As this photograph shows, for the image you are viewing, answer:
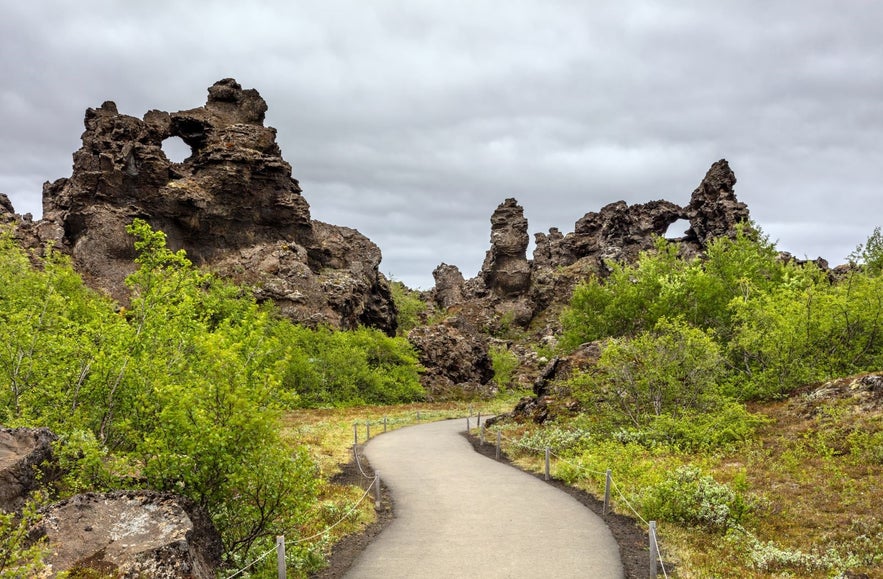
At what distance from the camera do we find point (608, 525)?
40.8 feet

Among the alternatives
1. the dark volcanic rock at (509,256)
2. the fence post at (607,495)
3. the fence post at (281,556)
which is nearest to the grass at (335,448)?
the fence post at (281,556)

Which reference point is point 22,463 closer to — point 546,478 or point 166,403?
point 166,403

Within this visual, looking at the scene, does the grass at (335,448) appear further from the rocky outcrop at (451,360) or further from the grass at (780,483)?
the grass at (780,483)

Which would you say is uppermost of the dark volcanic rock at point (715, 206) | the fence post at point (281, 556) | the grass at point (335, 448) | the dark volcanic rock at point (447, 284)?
the dark volcanic rock at point (715, 206)

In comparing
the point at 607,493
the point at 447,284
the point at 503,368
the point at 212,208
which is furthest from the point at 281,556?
the point at 447,284

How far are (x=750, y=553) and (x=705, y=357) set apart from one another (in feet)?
38.4

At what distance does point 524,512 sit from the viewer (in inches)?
535

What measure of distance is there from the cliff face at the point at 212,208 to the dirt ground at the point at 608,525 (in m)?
48.1

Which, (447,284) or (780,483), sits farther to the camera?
(447,284)

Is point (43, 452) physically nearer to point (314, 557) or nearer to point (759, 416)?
point (314, 557)

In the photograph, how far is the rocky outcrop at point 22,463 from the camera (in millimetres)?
7305

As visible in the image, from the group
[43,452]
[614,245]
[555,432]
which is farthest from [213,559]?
[614,245]

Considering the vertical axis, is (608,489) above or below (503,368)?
above

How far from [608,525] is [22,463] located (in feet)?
37.8
